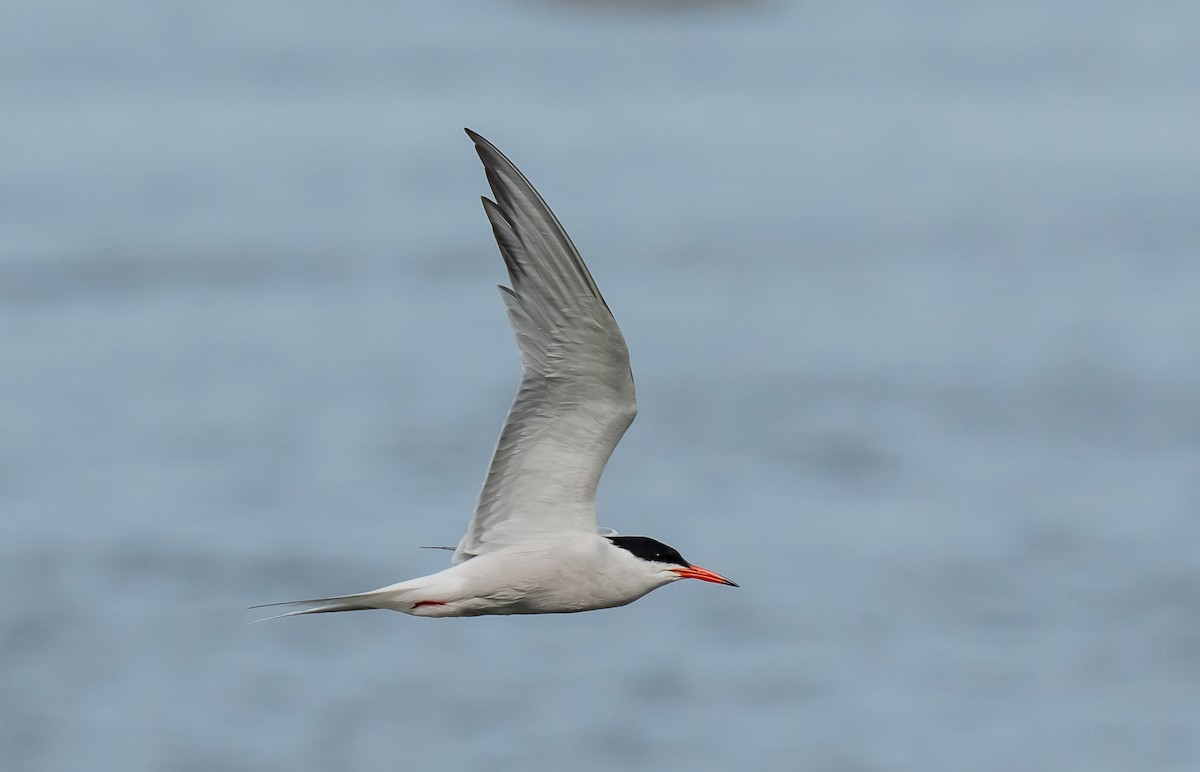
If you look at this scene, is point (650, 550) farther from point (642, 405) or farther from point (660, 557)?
point (642, 405)

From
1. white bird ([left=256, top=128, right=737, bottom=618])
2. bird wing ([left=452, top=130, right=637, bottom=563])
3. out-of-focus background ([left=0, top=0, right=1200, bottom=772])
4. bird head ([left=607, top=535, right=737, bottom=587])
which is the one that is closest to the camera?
bird wing ([left=452, top=130, right=637, bottom=563])

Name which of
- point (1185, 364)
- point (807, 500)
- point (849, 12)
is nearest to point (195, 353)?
point (807, 500)

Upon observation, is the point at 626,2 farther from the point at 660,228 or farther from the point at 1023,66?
the point at 660,228

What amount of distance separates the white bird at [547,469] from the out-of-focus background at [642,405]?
16201mm

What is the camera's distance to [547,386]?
7305 mm

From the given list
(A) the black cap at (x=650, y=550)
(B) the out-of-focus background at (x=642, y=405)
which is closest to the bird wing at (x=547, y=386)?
(A) the black cap at (x=650, y=550)

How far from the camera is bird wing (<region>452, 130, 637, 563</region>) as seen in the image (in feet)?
22.7

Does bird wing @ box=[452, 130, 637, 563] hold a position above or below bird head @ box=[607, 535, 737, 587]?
above

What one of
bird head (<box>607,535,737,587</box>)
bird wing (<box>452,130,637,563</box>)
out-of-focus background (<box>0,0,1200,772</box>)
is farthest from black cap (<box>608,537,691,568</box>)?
out-of-focus background (<box>0,0,1200,772</box>)

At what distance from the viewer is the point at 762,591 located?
2672 cm

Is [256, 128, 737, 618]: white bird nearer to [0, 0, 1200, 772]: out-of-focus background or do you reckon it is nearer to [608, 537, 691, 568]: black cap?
[608, 537, 691, 568]: black cap

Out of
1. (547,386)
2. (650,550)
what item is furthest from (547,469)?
(650,550)

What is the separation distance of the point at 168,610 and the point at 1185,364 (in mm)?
21171

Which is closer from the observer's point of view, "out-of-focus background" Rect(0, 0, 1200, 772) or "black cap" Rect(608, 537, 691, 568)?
"black cap" Rect(608, 537, 691, 568)
